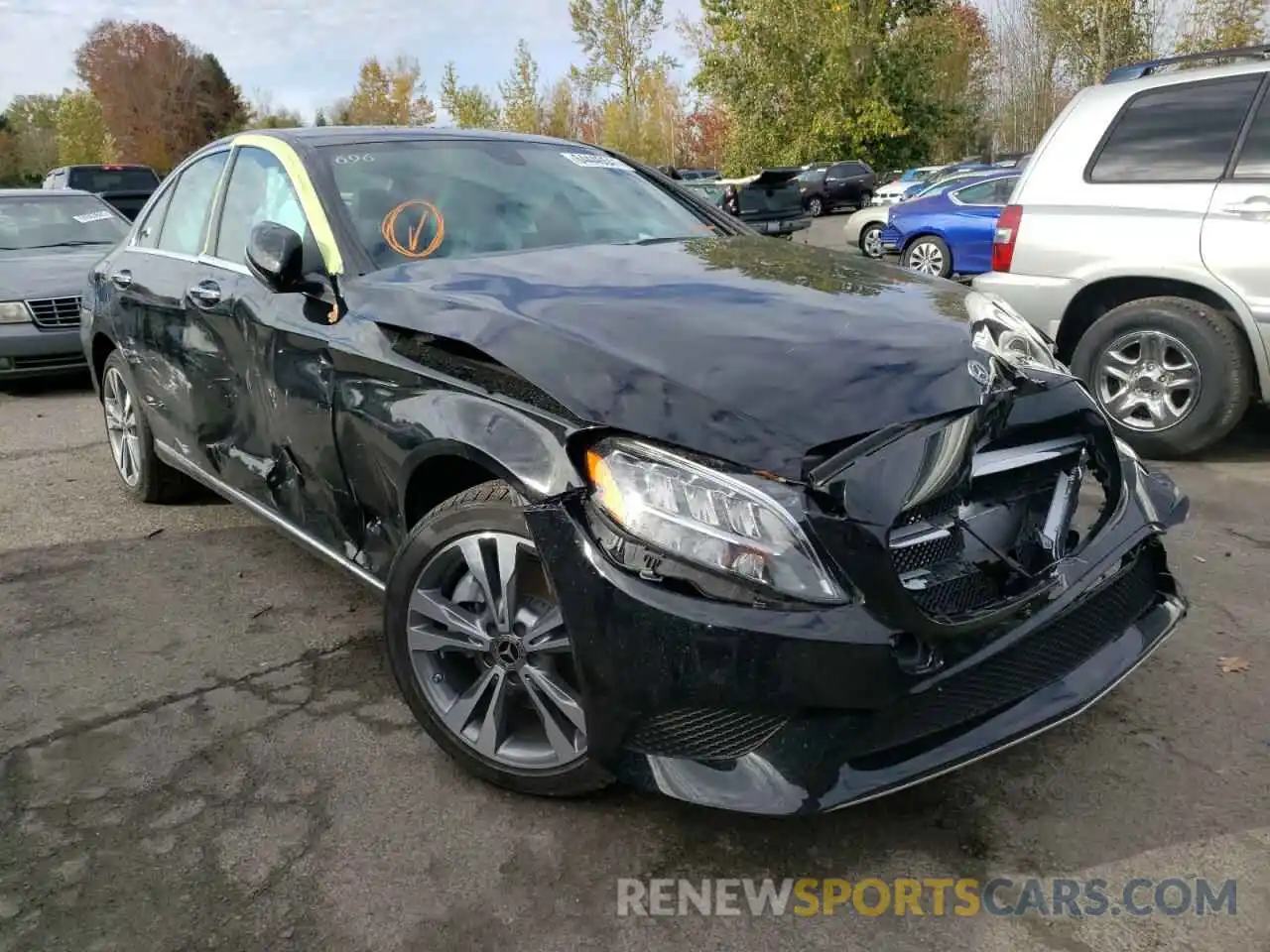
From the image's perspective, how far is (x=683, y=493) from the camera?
206cm

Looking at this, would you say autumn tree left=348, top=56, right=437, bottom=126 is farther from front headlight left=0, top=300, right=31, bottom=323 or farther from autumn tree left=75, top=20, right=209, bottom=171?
front headlight left=0, top=300, right=31, bottom=323

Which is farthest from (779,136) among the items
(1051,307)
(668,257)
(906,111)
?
(668,257)

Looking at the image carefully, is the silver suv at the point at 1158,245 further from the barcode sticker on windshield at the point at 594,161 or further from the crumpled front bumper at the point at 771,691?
the crumpled front bumper at the point at 771,691

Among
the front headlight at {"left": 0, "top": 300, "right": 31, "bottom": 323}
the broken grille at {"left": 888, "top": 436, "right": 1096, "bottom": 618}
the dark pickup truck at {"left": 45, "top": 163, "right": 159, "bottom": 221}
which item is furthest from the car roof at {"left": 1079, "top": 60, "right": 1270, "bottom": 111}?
the dark pickup truck at {"left": 45, "top": 163, "right": 159, "bottom": 221}

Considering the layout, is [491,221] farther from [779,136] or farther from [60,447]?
[779,136]

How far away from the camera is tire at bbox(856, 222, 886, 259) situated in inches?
640

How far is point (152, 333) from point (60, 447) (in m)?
2.69

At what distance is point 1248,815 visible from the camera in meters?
2.36

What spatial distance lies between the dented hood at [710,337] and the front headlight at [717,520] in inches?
2.0

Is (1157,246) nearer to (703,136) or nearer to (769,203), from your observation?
(769,203)

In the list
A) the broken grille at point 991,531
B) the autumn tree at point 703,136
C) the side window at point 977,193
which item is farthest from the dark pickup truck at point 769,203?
Result: the autumn tree at point 703,136

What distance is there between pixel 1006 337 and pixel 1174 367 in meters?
2.91

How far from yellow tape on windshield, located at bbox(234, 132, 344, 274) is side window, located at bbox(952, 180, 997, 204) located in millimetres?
11562

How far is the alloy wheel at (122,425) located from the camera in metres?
4.84
